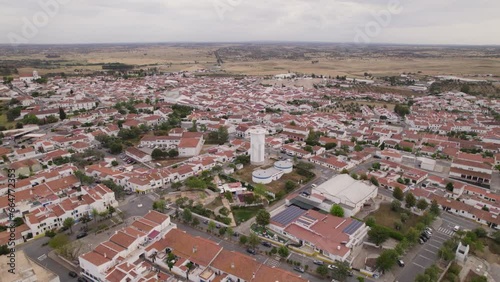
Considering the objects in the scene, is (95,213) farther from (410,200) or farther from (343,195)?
(410,200)

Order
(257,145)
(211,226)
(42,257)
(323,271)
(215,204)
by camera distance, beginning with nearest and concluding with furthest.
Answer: (323,271)
(42,257)
(211,226)
(215,204)
(257,145)

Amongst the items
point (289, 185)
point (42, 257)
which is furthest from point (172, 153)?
point (42, 257)

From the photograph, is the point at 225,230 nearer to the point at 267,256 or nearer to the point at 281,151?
the point at 267,256

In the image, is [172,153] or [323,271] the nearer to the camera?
[323,271]

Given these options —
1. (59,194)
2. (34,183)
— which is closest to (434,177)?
(59,194)

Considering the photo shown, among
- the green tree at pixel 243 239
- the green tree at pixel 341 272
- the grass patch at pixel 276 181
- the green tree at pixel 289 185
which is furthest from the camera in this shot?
the grass patch at pixel 276 181

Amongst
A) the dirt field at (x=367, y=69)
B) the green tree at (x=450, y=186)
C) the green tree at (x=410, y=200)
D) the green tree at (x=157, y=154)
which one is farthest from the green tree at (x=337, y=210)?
the dirt field at (x=367, y=69)

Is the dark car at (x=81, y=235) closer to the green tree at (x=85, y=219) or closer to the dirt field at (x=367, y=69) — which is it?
the green tree at (x=85, y=219)
